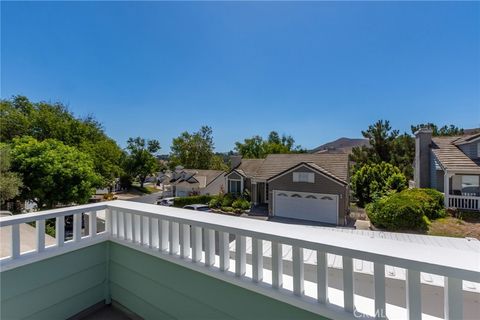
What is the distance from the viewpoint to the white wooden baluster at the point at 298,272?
49.5 inches

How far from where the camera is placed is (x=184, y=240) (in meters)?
1.76

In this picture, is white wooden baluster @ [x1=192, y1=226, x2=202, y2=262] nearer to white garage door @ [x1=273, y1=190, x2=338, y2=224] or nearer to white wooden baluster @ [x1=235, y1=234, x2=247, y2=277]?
white wooden baluster @ [x1=235, y1=234, x2=247, y2=277]

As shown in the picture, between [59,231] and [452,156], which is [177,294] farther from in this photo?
[452,156]

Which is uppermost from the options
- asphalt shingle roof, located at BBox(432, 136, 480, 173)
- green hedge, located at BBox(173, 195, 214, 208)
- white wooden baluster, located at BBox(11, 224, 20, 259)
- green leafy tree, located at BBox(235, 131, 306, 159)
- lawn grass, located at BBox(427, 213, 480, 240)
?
green leafy tree, located at BBox(235, 131, 306, 159)

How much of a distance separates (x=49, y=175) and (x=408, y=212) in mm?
14500

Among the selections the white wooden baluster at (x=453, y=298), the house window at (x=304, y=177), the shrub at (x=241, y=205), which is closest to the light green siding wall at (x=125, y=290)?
the white wooden baluster at (x=453, y=298)

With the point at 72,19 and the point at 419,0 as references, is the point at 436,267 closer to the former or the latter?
the point at 419,0

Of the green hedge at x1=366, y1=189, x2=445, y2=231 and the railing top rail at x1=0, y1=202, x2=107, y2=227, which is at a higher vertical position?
the railing top rail at x1=0, y1=202, x2=107, y2=227

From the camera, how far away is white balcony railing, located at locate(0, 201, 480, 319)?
947 mm

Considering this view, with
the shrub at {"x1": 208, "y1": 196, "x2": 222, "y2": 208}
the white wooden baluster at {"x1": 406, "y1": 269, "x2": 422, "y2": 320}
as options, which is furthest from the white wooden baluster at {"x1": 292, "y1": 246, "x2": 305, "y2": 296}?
the shrub at {"x1": 208, "y1": 196, "x2": 222, "y2": 208}

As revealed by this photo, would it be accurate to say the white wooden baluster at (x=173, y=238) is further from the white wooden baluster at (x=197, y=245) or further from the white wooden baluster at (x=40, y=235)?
the white wooden baluster at (x=40, y=235)

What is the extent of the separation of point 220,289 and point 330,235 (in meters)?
0.82

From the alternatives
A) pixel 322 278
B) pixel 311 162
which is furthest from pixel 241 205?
pixel 322 278

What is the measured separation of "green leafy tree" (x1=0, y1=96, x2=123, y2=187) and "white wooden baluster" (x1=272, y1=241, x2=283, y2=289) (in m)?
18.7
